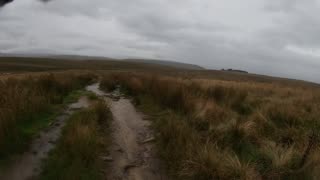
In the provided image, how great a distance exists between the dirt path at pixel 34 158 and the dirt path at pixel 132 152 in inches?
51.3

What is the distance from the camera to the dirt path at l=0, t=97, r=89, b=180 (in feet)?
19.7

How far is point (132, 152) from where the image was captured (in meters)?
7.67

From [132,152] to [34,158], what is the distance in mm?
2028

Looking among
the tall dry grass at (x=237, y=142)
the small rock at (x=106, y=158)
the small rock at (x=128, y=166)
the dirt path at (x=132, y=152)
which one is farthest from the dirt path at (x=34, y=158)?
the tall dry grass at (x=237, y=142)

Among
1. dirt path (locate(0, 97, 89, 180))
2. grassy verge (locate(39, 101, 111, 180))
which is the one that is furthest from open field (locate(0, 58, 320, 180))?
dirt path (locate(0, 97, 89, 180))

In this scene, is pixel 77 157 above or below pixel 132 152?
above

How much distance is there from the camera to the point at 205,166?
570cm

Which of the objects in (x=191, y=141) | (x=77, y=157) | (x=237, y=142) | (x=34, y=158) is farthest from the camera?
(x=237, y=142)

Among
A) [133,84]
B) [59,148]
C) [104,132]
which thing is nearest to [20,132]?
[59,148]

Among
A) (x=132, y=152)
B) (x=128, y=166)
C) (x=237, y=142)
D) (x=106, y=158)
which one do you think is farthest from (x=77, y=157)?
(x=237, y=142)

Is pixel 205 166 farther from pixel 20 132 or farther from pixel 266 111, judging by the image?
pixel 266 111

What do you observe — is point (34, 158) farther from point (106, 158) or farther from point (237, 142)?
point (237, 142)

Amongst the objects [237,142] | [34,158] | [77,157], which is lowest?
[34,158]

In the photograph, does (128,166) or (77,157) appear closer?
(77,157)
